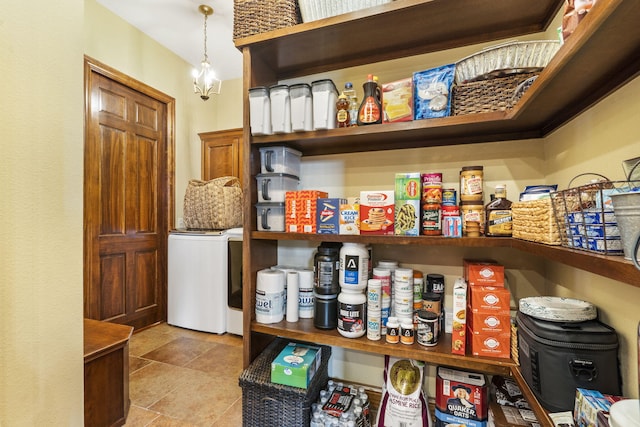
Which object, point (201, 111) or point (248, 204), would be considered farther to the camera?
point (201, 111)

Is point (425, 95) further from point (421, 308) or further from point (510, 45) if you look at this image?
point (421, 308)

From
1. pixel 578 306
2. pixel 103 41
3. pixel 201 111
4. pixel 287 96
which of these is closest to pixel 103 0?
pixel 103 41

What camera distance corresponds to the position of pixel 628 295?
29.3 inches

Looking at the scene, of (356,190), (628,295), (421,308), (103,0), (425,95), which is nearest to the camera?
(628,295)

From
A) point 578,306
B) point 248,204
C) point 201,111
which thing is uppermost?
point 201,111

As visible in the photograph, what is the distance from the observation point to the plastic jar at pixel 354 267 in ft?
4.18

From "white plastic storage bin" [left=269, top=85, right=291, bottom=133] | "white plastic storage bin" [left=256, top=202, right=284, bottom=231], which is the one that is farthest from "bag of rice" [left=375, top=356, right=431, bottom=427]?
"white plastic storage bin" [left=269, top=85, right=291, bottom=133]

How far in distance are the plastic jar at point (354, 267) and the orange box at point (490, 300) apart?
0.43 m

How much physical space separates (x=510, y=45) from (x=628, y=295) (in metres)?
0.82

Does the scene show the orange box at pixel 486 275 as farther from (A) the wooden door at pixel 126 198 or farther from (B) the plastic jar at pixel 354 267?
(A) the wooden door at pixel 126 198

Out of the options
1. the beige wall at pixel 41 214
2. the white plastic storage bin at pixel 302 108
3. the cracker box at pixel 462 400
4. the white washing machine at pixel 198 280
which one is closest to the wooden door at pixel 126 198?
the white washing machine at pixel 198 280

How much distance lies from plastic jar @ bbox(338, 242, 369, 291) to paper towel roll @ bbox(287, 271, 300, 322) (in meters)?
0.25

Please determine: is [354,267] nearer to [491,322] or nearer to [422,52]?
[491,322]

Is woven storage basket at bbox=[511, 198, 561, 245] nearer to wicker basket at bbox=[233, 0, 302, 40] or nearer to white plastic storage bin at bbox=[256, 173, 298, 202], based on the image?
white plastic storage bin at bbox=[256, 173, 298, 202]
